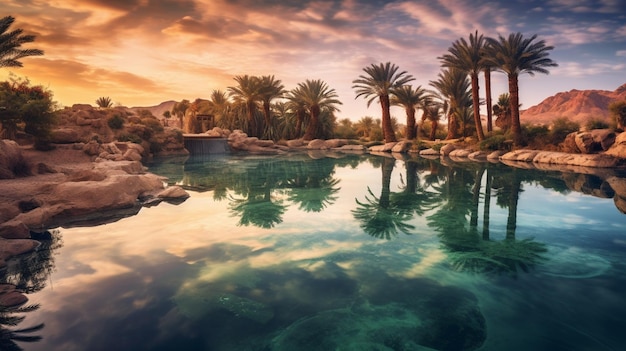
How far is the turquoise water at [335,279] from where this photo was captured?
3.78m

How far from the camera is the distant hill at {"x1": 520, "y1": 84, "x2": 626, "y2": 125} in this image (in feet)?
357

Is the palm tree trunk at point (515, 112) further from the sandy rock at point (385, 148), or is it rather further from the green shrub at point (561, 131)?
the sandy rock at point (385, 148)

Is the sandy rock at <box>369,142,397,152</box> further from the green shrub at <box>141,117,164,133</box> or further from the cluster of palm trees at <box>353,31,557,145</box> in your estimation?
the green shrub at <box>141,117,164,133</box>

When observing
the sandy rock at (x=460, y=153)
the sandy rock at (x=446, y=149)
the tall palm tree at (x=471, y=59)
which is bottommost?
the sandy rock at (x=460, y=153)

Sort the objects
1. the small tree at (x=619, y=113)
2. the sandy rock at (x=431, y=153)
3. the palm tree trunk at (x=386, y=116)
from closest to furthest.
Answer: the small tree at (x=619, y=113)
the sandy rock at (x=431, y=153)
the palm tree trunk at (x=386, y=116)

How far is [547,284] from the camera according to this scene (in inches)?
198

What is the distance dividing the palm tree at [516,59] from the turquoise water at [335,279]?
18.7m

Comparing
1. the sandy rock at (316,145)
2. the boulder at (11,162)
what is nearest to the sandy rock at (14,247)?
the boulder at (11,162)

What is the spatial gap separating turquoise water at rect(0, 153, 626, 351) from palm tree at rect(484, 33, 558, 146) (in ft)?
61.4

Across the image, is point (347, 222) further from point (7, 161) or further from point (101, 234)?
point (7, 161)

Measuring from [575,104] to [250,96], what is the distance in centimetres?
12507

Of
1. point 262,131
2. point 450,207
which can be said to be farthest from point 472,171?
point 262,131

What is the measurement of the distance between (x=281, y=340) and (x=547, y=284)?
4059 millimetres

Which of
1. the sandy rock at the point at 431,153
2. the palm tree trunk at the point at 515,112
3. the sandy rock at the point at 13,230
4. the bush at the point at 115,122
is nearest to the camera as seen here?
the sandy rock at the point at 13,230
